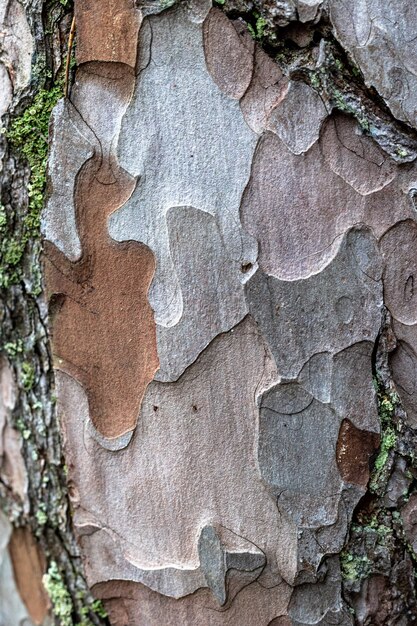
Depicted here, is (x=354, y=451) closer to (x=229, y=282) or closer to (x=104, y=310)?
(x=229, y=282)

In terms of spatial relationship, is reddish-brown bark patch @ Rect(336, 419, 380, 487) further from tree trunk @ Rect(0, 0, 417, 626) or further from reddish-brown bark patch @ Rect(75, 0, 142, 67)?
reddish-brown bark patch @ Rect(75, 0, 142, 67)

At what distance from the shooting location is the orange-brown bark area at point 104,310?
2.52 ft

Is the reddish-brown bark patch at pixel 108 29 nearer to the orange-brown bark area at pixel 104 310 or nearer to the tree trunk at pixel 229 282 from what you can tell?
the tree trunk at pixel 229 282

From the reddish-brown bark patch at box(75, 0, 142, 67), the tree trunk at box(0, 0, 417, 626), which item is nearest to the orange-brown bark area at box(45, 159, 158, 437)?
the tree trunk at box(0, 0, 417, 626)

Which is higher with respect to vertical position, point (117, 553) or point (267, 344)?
point (267, 344)

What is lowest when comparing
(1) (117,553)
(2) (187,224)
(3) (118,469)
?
(1) (117,553)

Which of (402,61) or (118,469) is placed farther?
(118,469)

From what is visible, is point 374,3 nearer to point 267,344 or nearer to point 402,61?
point 402,61

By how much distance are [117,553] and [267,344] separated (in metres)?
0.37

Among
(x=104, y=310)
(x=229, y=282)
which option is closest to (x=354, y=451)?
(x=229, y=282)

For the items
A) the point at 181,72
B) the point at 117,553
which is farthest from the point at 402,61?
the point at 117,553

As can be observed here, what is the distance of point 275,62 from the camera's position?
2.36ft

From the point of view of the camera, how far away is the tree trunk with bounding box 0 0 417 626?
2.37ft

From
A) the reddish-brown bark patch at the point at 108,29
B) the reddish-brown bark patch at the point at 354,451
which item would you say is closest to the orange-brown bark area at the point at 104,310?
the reddish-brown bark patch at the point at 108,29
